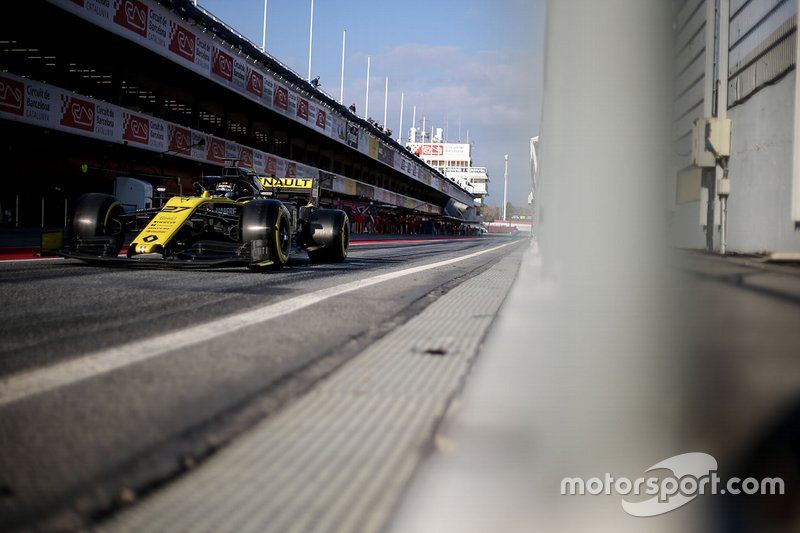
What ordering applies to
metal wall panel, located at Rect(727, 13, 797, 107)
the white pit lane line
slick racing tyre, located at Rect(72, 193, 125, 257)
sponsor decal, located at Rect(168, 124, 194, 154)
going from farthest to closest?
sponsor decal, located at Rect(168, 124, 194, 154), slick racing tyre, located at Rect(72, 193, 125, 257), metal wall panel, located at Rect(727, 13, 797, 107), the white pit lane line

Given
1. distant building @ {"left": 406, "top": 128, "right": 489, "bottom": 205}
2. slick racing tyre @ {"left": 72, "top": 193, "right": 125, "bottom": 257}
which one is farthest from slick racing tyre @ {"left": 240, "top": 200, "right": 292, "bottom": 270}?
distant building @ {"left": 406, "top": 128, "right": 489, "bottom": 205}

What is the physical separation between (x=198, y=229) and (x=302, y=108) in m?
24.6

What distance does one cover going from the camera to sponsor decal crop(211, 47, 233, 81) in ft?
72.7

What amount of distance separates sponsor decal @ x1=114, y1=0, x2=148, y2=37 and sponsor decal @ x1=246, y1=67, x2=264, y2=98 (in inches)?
284

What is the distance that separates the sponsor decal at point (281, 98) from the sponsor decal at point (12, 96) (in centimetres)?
1405

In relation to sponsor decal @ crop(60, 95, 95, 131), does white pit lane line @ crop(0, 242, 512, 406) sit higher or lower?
lower

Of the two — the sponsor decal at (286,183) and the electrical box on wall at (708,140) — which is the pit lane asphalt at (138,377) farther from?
the sponsor decal at (286,183)

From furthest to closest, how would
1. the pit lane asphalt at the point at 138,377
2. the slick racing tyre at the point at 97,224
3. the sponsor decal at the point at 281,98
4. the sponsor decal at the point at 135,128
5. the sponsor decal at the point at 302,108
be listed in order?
the sponsor decal at the point at 302,108
the sponsor decal at the point at 281,98
the sponsor decal at the point at 135,128
the slick racing tyre at the point at 97,224
the pit lane asphalt at the point at 138,377

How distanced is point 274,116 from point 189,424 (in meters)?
30.7

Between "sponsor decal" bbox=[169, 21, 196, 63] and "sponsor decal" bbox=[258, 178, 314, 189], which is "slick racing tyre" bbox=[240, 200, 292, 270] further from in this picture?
"sponsor decal" bbox=[169, 21, 196, 63]

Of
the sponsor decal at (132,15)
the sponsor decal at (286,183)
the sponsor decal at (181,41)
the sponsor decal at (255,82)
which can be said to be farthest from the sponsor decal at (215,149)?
the sponsor decal at (286,183)

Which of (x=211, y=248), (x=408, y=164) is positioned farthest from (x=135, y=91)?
(x=408, y=164)

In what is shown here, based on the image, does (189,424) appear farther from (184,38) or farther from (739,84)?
(184,38)

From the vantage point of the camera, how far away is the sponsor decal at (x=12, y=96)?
1386cm
